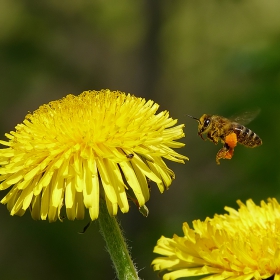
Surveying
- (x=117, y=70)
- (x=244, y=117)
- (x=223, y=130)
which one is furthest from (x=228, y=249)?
(x=117, y=70)

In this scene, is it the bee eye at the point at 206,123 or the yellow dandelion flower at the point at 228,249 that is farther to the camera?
the bee eye at the point at 206,123

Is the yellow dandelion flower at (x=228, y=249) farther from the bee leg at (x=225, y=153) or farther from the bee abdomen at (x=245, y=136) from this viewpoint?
the bee abdomen at (x=245, y=136)

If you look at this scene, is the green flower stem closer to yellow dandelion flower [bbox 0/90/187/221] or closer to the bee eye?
yellow dandelion flower [bbox 0/90/187/221]

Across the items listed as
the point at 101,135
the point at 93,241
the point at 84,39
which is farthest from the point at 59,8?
the point at 101,135

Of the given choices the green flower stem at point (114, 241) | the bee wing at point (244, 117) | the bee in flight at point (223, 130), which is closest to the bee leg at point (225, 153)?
the bee in flight at point (223, 130)

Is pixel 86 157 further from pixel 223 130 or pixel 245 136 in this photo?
pixel 245 136

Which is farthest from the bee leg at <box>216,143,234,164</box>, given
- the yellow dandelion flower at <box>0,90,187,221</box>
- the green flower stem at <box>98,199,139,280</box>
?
the green flower stem at <box>98,199,139,280</box>
